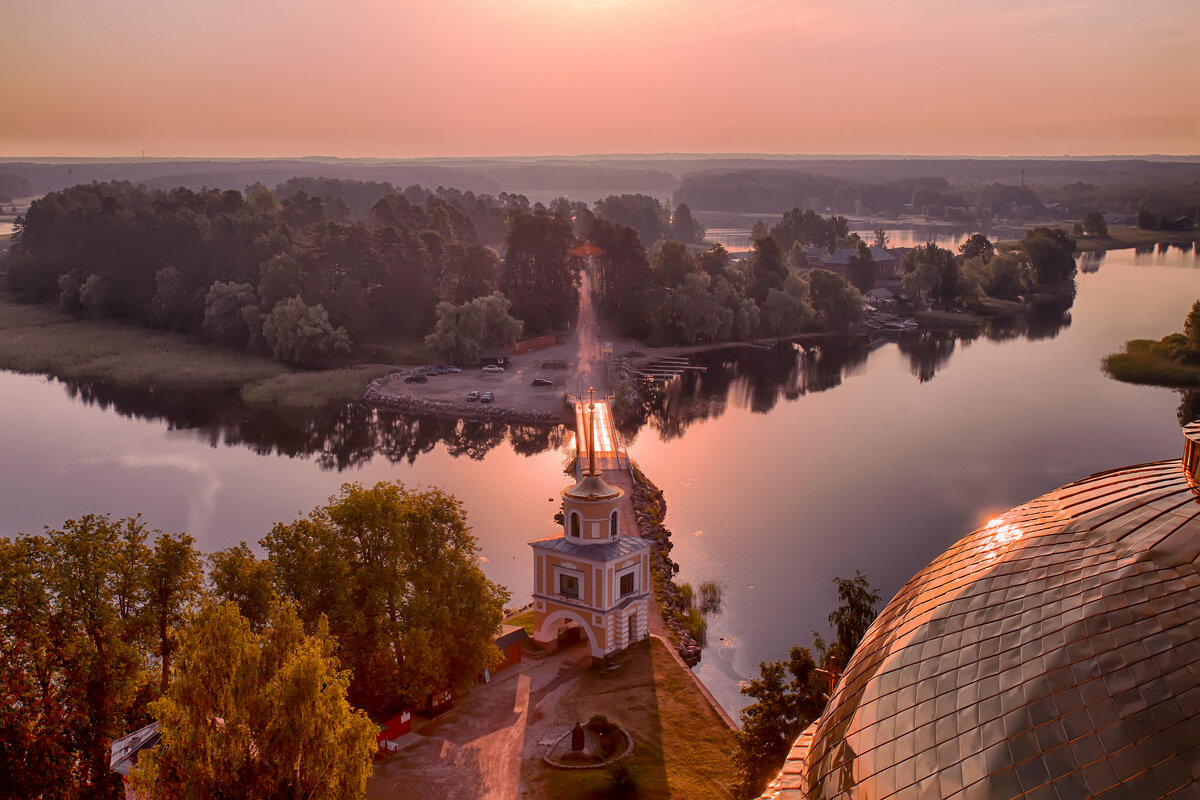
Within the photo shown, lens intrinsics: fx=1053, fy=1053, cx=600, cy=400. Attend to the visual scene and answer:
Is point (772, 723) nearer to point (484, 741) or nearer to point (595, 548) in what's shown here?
point (484, 741)

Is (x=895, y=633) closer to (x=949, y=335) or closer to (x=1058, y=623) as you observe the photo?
(x=1058, y=623)

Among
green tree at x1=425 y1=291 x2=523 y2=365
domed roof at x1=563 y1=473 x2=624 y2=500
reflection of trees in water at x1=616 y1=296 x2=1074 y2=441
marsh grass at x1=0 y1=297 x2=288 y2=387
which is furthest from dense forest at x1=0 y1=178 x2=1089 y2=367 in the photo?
domed roof at x1=563 y1=473 x2=624 y2=500

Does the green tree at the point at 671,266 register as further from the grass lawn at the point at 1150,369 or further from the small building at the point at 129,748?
the small building at the point at 129,748

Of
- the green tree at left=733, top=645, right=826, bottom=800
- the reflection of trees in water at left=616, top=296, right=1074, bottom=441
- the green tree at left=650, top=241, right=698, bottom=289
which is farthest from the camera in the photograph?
the green tree at left=650, top=241, right=698, bottom=289

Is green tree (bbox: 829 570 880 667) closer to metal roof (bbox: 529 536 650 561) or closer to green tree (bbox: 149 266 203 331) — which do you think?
metal roof (bbox: 529 536 650 561)

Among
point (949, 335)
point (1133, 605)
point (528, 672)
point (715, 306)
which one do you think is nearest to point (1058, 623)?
point (1133, 605)

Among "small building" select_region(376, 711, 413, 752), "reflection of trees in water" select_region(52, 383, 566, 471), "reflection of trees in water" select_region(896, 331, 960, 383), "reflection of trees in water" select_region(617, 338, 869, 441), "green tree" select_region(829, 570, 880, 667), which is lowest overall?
"reflection of trees in water" select_region(52, 383, 566, 471)
